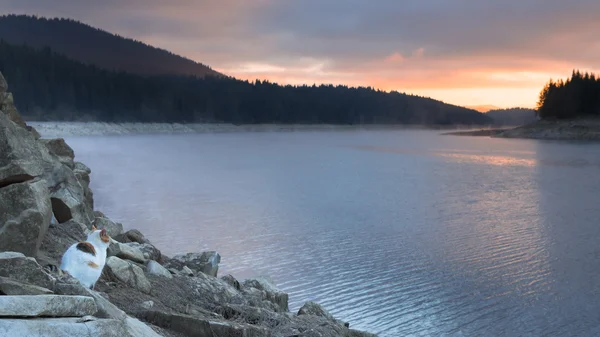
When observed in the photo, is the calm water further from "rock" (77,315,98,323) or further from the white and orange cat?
"rock" (77,315,98,323)

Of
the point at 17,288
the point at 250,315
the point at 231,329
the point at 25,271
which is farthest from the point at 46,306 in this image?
the point at 250,315

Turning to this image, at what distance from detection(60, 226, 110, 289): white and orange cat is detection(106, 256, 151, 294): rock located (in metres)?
0.77

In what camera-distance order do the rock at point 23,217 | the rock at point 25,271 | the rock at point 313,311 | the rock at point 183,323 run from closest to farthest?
the rock at point 25,271 → the rock at point 183,323 → the rock at point 23,217 → the rock at point 313,311

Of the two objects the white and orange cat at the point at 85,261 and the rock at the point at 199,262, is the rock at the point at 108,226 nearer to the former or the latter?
the rock at the point at 199,262

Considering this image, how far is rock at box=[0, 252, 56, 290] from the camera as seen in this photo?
4.32m

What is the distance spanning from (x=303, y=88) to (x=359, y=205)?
7116 inches

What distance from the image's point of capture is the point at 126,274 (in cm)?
596

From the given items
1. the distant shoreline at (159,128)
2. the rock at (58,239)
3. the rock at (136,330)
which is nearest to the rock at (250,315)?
the rock at (136,330)

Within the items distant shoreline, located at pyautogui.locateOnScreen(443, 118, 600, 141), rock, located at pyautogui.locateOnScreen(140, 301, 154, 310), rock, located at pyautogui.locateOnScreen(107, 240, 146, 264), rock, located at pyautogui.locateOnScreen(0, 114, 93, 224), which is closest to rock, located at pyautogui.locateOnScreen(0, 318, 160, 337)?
rock, located at pyautogui.locateOnScreen(140, 301, 154, 310)

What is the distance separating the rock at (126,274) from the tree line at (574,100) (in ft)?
361

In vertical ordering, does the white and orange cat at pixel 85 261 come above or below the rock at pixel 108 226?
above

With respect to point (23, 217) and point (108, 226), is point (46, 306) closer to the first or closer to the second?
point (23, 217)

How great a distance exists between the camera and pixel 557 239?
14.6 meters

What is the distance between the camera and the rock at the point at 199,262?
833 cm
